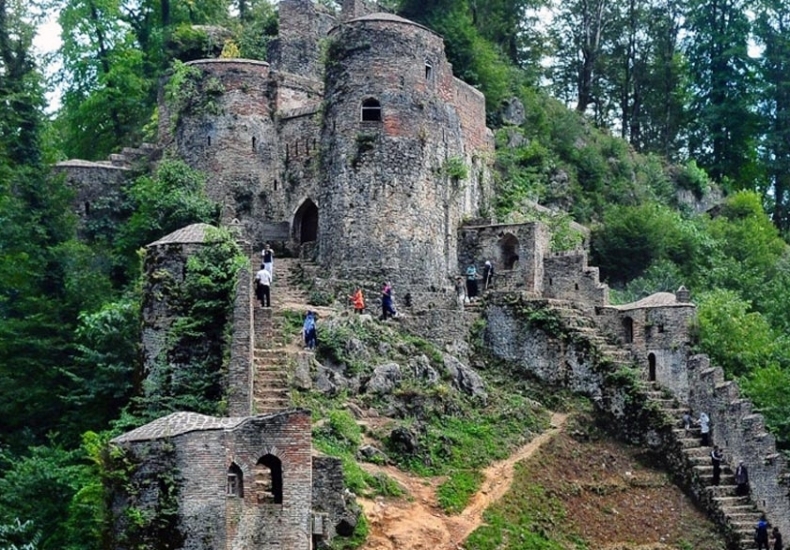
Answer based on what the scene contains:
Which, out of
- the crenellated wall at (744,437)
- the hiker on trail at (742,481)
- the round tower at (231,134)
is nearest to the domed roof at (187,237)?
the round tower at (231,134)

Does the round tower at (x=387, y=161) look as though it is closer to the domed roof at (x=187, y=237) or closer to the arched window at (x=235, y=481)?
the domed roof at (x=187, y=237)

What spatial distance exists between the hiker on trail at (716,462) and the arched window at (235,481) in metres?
12.7

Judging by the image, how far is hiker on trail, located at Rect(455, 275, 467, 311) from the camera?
36688mm

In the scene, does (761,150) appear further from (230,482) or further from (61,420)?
(230,482)

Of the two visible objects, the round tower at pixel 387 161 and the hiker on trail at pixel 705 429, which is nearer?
the hiker on trail at pixel 705 429

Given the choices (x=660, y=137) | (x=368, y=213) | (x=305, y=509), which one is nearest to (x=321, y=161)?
(x=368, y=213)

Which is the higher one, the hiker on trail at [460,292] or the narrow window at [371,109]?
the narrow window at [371,109]

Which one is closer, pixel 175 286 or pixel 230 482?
pixel 230 482

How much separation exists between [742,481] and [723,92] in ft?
95.7

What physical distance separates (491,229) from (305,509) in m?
16.0

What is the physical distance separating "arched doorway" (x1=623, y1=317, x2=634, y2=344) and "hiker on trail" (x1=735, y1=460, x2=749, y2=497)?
499 cm

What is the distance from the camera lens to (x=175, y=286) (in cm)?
3002

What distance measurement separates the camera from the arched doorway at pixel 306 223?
3975 centimetres

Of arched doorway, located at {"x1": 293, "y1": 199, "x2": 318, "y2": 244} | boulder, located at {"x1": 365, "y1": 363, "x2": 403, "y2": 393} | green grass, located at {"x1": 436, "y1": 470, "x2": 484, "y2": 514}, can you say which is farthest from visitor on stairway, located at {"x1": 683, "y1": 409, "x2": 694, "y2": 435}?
arched doorway, located at {"x1": 293, "y1": 199, "x2": 318, "y2": 244}
